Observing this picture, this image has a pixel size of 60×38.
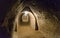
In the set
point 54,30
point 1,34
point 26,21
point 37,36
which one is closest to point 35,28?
point 37,36

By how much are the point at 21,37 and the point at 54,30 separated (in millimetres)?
2566

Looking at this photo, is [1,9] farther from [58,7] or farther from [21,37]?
[21,37]

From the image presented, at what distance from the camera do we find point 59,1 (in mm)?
2223

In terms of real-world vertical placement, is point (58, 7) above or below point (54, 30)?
above

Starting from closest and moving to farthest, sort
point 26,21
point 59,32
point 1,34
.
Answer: point 1,34, point 59,32, point 26,21

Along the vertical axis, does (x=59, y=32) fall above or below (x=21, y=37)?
above

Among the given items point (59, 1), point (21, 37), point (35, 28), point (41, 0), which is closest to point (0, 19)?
point (59, 1)

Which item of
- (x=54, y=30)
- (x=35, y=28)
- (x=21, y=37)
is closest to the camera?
(x=54, y=30)

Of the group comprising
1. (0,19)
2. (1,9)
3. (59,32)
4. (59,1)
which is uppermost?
(59,1)

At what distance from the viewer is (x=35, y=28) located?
6.76 meters

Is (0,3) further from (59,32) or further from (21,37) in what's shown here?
(21,37)

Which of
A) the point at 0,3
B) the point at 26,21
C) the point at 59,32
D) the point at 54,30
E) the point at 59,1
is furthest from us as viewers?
the point at 26,21

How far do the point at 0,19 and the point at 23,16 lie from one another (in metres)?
7.91

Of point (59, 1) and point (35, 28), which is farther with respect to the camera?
point (35, 28)
